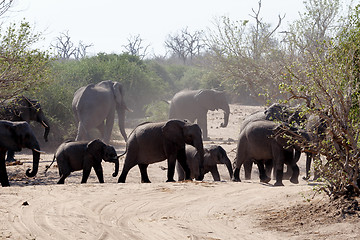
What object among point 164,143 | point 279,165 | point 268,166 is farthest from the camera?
point 268,166

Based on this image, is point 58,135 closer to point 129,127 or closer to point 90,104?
point 90,104

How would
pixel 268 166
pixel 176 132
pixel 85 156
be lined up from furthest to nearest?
pixel 268 166, pixel 85 156, pixel 176 132

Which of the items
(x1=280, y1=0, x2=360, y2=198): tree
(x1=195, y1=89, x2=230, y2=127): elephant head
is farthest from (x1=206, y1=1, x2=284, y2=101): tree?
(x1=280, y1=0, x2=360, y2=198): tree

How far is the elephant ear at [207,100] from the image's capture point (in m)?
25.7

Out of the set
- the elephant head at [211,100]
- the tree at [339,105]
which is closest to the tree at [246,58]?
the elephant head at [211,100]

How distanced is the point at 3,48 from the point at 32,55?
584mm

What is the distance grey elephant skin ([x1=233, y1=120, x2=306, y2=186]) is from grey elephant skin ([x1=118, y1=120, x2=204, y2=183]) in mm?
1227

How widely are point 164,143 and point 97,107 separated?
8.39 metres

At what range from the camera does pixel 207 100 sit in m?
25.8

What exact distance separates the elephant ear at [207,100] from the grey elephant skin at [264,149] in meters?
13.1

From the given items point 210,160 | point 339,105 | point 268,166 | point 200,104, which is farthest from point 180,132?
point 200,104

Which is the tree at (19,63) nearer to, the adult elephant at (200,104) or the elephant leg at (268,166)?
the elephant leg at (268,166)

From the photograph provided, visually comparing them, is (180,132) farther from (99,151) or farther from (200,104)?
(200,104)

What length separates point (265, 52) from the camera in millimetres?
25312
